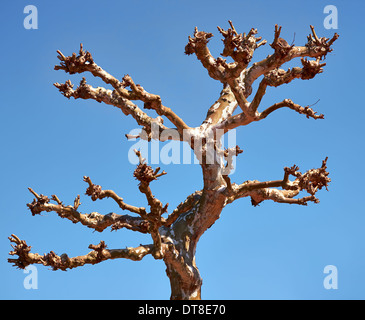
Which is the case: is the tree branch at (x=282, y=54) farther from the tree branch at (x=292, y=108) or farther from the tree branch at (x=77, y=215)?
the tree branch at (x=77, y=215)

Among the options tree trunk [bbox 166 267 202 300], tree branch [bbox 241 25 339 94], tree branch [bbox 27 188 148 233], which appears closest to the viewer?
tree branch [bbox 241 25 339 94]

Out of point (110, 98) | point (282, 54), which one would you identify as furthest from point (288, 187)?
point (110, 98)

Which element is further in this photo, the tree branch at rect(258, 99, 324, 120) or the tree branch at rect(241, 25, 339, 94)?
the tree branch at rect(258, 99, 324, 120)

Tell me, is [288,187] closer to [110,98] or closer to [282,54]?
[282,54]

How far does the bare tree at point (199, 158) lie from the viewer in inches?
433

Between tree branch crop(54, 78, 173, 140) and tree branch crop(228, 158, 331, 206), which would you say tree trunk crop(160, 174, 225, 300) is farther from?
tree branch crop(54, 78, 173, 140)

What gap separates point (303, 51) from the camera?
12.9m

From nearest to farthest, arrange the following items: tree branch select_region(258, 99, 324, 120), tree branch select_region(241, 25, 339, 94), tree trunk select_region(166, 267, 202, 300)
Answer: tree branch select_region(241, 25, 339, 94)
tree branch select_region(258, 99, 324, 120)
tree trunk select_region(166, 267, 202, 300)

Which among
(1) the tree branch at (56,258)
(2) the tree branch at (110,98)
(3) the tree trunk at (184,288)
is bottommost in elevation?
(3) the tree trunk at (184,288)

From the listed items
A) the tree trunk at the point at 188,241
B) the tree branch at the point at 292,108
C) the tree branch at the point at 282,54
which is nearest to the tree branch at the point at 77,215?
the tree trunk at the point at 188,241

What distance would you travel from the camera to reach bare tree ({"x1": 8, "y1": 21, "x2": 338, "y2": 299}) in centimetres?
1100

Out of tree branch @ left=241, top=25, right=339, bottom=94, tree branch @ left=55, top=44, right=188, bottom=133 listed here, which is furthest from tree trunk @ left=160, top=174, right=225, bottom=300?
tree branch @ left=241, top=25, right=339, bottom=94
